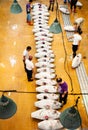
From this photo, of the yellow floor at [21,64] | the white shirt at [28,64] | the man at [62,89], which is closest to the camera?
the man at [62,89]

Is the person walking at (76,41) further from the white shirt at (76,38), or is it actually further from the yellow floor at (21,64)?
the yellow floor at (21,64)

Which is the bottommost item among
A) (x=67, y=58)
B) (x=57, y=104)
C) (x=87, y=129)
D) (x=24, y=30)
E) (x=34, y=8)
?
(x=87, y=129)

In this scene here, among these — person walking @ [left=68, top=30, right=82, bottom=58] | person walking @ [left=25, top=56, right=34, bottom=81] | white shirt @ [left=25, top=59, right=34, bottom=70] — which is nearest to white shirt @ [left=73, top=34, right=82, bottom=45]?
person walking @ [left=68, top=30, right=82, bottom=58]

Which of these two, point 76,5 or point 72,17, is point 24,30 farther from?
point 76,5

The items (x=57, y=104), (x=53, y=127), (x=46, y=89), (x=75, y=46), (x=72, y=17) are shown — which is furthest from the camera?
(x=72, y=17)

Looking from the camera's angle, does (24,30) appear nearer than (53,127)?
No

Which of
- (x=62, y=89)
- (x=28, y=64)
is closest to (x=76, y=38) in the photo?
(x=28, y=64)

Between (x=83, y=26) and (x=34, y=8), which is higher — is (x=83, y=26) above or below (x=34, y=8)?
below

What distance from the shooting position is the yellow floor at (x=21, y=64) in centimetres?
889

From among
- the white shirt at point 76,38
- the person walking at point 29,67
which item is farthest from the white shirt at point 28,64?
the white shirt at point 76,38

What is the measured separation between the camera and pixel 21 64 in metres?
11.5

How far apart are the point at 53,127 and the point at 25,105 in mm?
1643

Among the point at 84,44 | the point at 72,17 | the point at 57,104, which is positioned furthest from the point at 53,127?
the point at 72,17

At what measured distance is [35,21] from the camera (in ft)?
46.9
